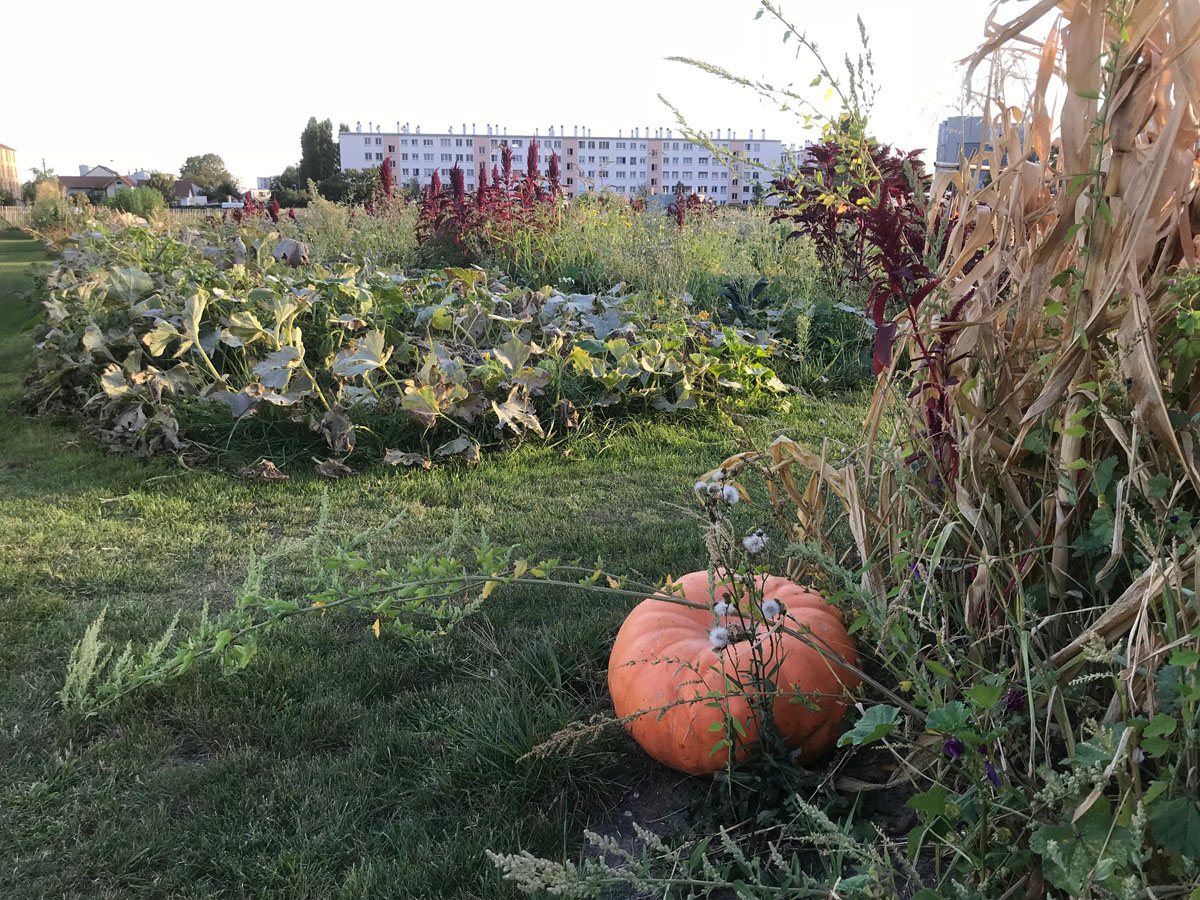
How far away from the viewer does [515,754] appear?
5.99ft

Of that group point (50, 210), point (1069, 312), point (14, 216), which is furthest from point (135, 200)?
point (1069, 312)

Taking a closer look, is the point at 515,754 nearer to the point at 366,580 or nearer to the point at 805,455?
the point at 805,455

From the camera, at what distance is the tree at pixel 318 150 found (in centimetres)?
6488

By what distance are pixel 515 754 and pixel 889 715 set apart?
923 millimetres

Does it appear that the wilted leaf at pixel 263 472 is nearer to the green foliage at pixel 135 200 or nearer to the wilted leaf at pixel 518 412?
the wilted leaf at pixel 518 412

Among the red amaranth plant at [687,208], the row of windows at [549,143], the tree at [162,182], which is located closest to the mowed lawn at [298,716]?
the red amaranth plant at [687,208]

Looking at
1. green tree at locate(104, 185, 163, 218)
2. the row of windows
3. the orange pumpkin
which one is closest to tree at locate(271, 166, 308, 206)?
green tree at locate(104, 185, 163, 218)

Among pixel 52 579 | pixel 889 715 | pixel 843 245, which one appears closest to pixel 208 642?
pixel 52 579

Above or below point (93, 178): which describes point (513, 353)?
below

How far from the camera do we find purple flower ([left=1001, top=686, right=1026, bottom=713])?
1310 millimetres

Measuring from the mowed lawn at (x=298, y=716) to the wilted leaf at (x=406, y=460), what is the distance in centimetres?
28

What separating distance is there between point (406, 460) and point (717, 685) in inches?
92.5

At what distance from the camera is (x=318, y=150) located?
A: 66.4m

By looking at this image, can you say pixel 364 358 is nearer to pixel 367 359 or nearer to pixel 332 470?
pixel 367 359
